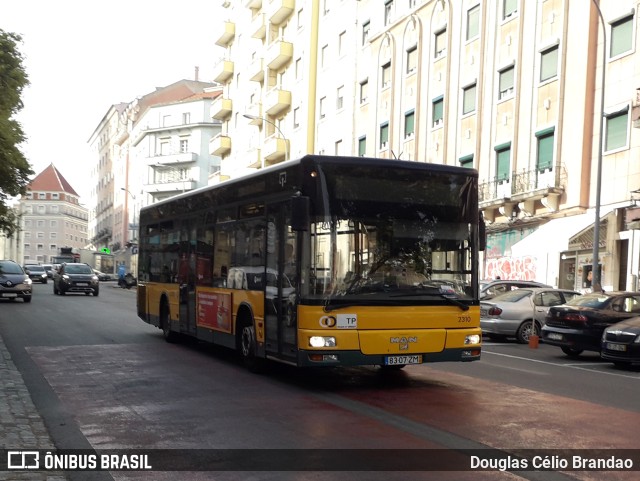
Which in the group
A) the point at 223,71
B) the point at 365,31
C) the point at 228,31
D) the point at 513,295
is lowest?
the point at 513,295

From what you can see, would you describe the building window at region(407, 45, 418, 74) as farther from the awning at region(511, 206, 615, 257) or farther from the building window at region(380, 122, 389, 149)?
the awning at region(511, 206, 615, 257)

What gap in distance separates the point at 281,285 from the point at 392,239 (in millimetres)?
1586

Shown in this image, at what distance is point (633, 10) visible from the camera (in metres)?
26.9

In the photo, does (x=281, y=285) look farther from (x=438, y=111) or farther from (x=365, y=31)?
(x=365, y=31)

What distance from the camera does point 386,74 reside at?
4391 cm

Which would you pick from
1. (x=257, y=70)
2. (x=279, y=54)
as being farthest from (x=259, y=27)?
(x=279, y=54)

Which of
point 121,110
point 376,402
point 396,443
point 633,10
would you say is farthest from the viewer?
point 121,110

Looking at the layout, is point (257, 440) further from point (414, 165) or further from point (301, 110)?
point (301, 110)

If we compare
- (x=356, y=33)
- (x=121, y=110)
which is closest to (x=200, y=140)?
(x=121, y=110)

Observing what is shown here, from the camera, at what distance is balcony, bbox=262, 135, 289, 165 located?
5394cm

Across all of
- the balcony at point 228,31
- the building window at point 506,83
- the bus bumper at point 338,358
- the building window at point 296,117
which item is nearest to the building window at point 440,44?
the building window at point 506,83

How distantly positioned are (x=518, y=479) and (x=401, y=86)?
122 feet

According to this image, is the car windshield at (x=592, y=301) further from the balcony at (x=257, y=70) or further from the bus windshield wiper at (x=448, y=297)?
the balcony at (x=257, y=70)

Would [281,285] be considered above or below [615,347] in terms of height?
above
